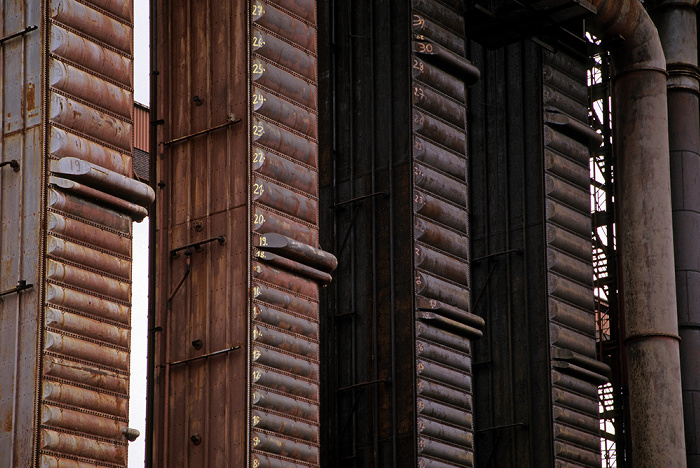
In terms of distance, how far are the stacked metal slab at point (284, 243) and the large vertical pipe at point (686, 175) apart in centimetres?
1479

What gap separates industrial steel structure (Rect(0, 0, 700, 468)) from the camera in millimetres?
18703

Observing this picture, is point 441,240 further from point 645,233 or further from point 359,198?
point 645,233

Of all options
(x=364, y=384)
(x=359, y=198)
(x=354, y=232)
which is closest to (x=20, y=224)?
(x=364, y=384)

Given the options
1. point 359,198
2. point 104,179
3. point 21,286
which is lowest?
point 21,286

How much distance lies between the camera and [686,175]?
115 feet

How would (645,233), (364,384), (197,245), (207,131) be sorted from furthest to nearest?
(645,233) → (364,384) → (207,131) → (197,245)

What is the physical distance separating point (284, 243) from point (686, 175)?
672 inches

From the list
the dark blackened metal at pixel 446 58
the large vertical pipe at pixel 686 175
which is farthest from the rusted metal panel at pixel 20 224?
the large vertical pipe at pixel 686 175

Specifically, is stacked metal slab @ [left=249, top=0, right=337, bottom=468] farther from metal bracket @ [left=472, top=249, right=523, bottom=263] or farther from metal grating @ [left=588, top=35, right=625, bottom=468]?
metal grating @ [left=588, top=35, right=625, bottom=468]

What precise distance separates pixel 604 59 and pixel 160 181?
62.8ft

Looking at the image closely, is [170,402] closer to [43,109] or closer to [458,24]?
[43,109]

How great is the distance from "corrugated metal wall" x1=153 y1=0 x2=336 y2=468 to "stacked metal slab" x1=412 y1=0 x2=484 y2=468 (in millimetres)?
4164

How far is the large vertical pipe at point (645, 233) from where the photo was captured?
1262 inches

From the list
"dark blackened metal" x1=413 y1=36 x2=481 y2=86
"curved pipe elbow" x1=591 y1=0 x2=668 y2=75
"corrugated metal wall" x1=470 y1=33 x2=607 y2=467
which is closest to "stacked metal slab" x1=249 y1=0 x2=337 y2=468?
"dark blackened metal" x1=413 y1=36 x2=481 y2=86
